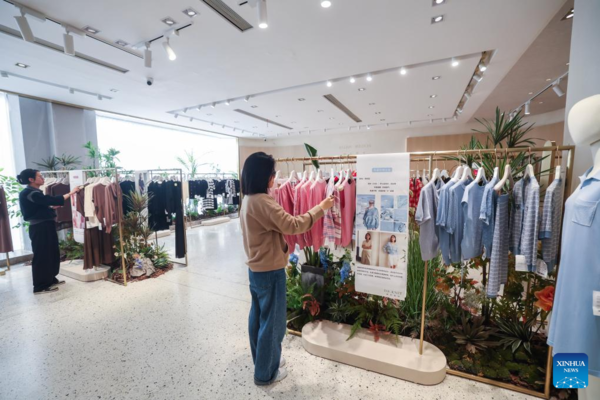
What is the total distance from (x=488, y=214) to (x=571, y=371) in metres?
0.93

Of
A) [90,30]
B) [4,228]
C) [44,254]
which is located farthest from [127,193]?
[90,30]

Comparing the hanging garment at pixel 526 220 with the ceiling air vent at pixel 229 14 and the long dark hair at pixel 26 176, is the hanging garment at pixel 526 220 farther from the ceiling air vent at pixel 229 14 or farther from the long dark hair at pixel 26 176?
the long dark hair at pixel 26 176

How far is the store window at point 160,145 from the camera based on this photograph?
7.72 metres

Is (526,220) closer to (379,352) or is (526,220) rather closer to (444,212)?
(444,212)

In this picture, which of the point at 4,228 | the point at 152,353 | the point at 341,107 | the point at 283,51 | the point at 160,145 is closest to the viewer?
the point at 152,353

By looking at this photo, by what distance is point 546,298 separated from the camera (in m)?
1.92

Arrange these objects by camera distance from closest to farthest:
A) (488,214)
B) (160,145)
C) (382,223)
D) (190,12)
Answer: (488,214)
(382,223)
(190,12)
(160,145)

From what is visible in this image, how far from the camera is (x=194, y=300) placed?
3607mm

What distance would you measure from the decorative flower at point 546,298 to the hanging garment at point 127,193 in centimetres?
572

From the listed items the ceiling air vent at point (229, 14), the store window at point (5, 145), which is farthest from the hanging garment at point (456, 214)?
the store window at point (5, 145)

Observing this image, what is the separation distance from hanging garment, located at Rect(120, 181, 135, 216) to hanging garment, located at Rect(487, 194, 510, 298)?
5.35 meters

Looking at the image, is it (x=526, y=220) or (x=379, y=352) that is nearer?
(x=526, y=220)

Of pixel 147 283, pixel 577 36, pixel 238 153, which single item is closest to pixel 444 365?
pixel 577 36

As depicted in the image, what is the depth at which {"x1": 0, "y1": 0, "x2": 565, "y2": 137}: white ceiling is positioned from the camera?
2.89 m
